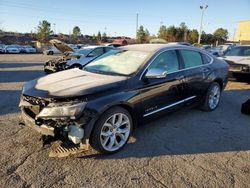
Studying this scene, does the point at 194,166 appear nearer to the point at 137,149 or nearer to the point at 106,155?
the point at 137,149

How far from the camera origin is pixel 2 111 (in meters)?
5.54

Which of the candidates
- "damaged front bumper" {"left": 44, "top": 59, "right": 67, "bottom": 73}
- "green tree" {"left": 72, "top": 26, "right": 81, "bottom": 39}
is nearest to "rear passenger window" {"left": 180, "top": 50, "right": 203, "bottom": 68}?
"damaged front bumper" {"left": 44, "top": 59, "right": 67, "bottom": 73}

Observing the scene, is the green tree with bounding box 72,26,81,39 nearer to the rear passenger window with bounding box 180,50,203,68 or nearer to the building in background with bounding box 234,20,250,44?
the building in background with bounding box 234,20,250,44

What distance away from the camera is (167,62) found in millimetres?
4617

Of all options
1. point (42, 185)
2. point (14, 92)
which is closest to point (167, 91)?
point (42, 185)

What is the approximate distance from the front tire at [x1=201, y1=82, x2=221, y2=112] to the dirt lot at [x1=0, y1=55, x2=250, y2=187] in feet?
2.50

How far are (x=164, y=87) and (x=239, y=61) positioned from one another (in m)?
5.78

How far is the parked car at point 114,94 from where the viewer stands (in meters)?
3.32

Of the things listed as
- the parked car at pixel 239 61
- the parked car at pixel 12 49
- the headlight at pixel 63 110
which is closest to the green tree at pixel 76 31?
the parked car at pixel 12 49

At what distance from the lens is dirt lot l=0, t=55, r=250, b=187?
10.1 ft

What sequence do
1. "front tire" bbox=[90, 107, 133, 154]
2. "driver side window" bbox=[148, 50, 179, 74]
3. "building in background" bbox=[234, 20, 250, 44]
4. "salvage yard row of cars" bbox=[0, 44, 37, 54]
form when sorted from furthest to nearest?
1. "building in background" bbox=[234, 20, 250, 44]
2. "salvage yard row of cars" bbox=[0, 44, 37, 54]
3. "driver side window" bbox=[148, 50, 179, 74]
4. "front tire" bbox=[90, 107, 133, 154]

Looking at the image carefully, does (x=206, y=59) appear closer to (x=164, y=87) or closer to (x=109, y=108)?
(x=164, y=87)

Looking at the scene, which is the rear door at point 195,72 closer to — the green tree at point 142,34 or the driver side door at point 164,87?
the driver side door at point 164,87

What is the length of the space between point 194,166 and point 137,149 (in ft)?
2.97
